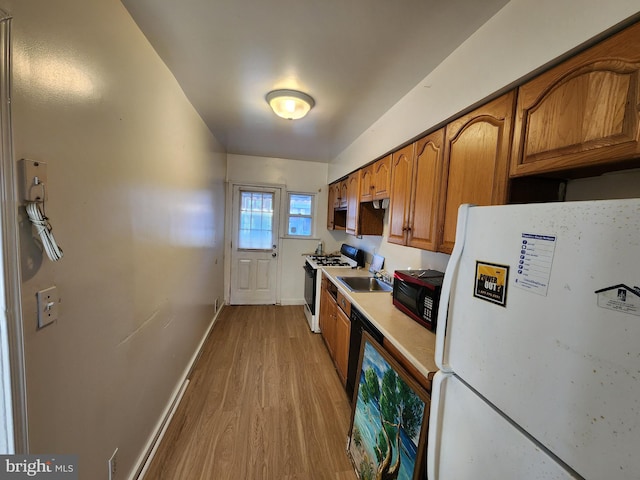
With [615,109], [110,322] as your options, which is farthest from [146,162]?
[615,109]

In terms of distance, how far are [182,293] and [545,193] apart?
2.53m

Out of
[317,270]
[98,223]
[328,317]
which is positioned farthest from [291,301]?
[98,223]

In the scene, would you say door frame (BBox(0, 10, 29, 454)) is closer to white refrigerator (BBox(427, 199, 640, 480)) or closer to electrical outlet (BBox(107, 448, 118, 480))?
electrical outlet (BBox(107, 448, 118, 480))

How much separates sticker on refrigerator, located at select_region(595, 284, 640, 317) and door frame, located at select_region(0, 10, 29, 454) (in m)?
1.47

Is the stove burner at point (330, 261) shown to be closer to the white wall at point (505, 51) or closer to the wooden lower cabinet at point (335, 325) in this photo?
the wooden lower cabinet at point (335, 325)

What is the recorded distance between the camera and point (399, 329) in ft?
4.91

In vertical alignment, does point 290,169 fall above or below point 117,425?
above

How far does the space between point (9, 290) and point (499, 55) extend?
6.50ft

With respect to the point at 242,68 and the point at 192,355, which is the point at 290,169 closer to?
the point at 242,68

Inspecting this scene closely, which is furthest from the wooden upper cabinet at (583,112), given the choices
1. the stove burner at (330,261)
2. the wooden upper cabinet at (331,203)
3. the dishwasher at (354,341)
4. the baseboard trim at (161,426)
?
the wooden upper cabinet at (331,203)

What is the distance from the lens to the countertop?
119 cm

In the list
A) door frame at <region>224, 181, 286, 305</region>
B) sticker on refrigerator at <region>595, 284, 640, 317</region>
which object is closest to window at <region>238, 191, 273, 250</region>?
door frame at <region>224, 181, 286, 305</region>

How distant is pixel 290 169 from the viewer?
4.33 m

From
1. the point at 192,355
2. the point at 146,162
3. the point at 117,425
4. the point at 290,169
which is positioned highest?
the point at 290,169
